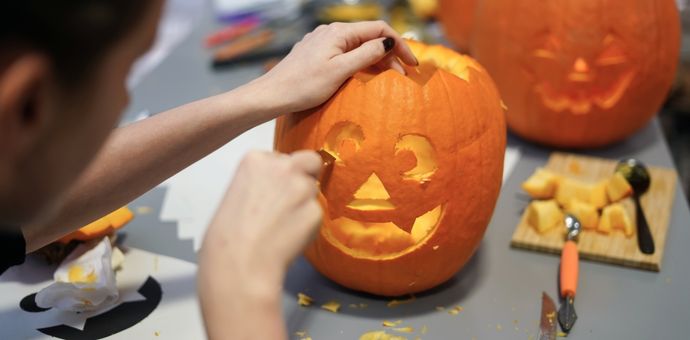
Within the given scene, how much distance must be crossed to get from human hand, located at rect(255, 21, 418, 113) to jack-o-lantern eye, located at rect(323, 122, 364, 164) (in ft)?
0.13

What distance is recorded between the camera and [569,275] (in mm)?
997

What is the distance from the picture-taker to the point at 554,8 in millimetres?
1237

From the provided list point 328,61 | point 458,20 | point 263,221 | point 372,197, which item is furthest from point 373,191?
point 458,20

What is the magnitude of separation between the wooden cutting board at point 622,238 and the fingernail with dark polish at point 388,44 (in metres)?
0.33

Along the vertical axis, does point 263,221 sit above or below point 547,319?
above

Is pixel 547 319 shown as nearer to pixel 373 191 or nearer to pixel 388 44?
pixel 373 191

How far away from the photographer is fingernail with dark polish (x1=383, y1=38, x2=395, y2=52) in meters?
0.94

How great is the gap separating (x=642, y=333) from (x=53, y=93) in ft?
2.37

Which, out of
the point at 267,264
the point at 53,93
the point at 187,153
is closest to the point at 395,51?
the point at 187,153

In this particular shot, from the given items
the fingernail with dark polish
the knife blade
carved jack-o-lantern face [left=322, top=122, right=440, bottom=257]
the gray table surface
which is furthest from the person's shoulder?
the knife blade

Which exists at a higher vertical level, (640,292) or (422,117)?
(422,117)

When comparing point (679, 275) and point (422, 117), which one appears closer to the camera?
point (422, 117)

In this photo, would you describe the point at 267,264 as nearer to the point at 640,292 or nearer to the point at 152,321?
the point at 152,321

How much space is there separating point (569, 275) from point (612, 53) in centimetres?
43
